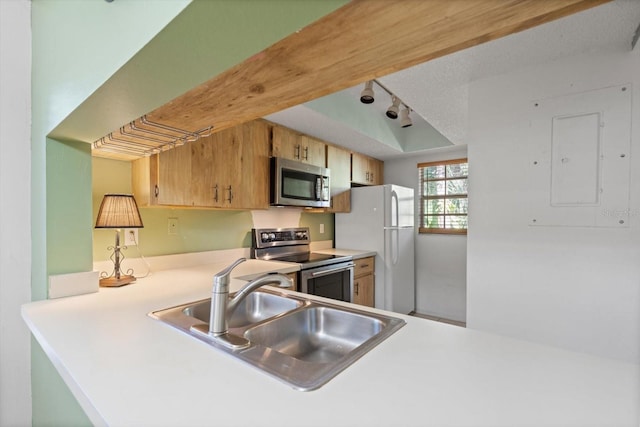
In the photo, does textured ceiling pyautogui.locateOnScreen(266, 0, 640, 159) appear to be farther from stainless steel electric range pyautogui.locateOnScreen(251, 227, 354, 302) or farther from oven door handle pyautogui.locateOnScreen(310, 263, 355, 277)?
oven door handle pyautogui.locateOnScreen(310, 263, 355, 277)

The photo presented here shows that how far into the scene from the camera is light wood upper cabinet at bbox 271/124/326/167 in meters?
2.63

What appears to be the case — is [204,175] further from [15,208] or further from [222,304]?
[222,304]

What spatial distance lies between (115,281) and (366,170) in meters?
3.04

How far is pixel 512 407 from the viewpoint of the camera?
60 cm

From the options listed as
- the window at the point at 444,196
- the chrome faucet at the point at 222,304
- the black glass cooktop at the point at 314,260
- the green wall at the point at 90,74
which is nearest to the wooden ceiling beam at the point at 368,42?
the green wall at the point at 90,74

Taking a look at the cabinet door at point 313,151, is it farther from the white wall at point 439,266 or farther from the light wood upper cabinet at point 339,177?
the white wall at point 439,266

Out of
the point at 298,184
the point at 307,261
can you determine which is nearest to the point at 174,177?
the point at 298,184

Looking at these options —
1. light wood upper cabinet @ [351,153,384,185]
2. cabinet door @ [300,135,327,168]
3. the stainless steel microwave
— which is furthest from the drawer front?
cabinet door @ [300,135,327,168]

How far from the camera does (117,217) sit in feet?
5.35

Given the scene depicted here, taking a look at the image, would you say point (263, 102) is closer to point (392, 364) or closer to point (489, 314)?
point (392, 364)

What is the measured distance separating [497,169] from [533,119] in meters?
0.30

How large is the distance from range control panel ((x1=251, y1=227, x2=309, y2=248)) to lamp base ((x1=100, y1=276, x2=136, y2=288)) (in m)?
1.16

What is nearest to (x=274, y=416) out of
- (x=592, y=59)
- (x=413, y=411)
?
(x=413, y=411)

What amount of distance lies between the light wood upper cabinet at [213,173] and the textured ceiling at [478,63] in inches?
13.8
